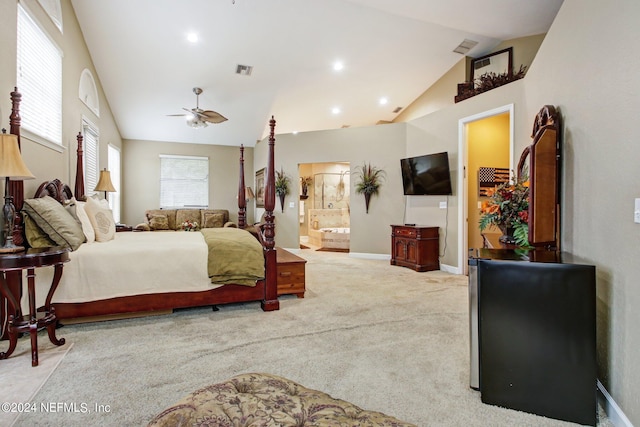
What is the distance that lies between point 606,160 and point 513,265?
0.78 metres

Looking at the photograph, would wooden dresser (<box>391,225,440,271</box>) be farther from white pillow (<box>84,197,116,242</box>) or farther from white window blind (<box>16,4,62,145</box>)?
white window blind (<box>16,4,62,145</box>)

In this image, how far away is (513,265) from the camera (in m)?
1.81

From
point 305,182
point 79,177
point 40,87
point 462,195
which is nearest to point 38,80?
point 40,87

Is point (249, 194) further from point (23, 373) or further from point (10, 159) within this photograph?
point (23, 373)

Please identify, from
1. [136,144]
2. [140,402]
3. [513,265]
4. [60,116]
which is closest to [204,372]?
[140,402]

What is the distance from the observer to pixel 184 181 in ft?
28.1

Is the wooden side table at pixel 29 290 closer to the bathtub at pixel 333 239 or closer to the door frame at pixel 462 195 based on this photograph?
the door frame at pixel 462 195

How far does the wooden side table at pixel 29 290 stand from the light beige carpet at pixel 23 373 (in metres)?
0.06

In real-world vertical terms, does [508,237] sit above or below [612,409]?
above

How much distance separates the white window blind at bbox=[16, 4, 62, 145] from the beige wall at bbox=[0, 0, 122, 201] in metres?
0.12

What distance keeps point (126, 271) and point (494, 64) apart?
6188 millimetres

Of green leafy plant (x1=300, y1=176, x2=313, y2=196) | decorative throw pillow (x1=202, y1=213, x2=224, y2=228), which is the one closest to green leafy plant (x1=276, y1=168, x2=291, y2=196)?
decorative throw pillow (x1=202, y1=213, x2=224, y2=228)

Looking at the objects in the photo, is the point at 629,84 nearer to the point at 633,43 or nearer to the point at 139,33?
the point at 633,43

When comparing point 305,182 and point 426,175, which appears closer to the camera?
point 426,175
